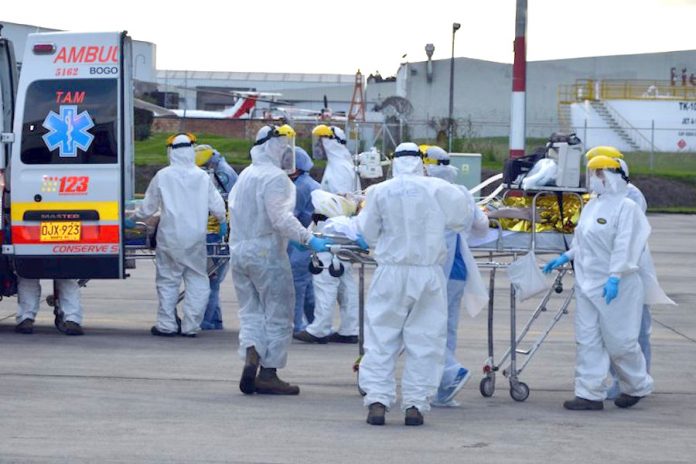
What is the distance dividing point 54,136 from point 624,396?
586cm

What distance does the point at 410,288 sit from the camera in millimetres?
8805

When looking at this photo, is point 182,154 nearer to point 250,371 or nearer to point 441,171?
point 250,371

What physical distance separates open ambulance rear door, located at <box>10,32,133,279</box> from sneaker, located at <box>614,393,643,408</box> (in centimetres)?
502

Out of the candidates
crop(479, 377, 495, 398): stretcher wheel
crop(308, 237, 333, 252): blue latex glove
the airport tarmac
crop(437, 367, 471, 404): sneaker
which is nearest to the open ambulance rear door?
the airport tarmac

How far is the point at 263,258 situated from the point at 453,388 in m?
1.63

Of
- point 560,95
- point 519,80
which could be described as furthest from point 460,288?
point 560,95

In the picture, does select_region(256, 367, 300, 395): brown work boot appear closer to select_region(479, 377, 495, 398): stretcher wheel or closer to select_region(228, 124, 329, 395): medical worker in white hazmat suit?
select_region(228, 124, 329, 395): medical worker in white hazmat suit

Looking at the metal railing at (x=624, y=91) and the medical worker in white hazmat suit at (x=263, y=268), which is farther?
the metal railing at (x=624, y=91)

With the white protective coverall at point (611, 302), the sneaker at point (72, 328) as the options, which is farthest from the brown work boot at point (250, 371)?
the sneaker at point (72, 328)

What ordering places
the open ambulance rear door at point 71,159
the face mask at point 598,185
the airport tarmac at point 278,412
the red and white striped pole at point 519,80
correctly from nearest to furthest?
the airport tarmac at point 278,412 → the face mask at point 598,185 → the open ambulance rear door at point 71,159 → the red and white striped pole at point 519,80

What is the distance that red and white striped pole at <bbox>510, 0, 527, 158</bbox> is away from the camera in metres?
28.1

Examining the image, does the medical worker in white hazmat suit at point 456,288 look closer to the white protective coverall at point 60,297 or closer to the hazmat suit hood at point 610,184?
the hazmat suit hood at point 610,184

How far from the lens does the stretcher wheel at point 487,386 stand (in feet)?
33.1

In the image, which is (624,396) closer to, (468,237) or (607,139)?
(468,237)
